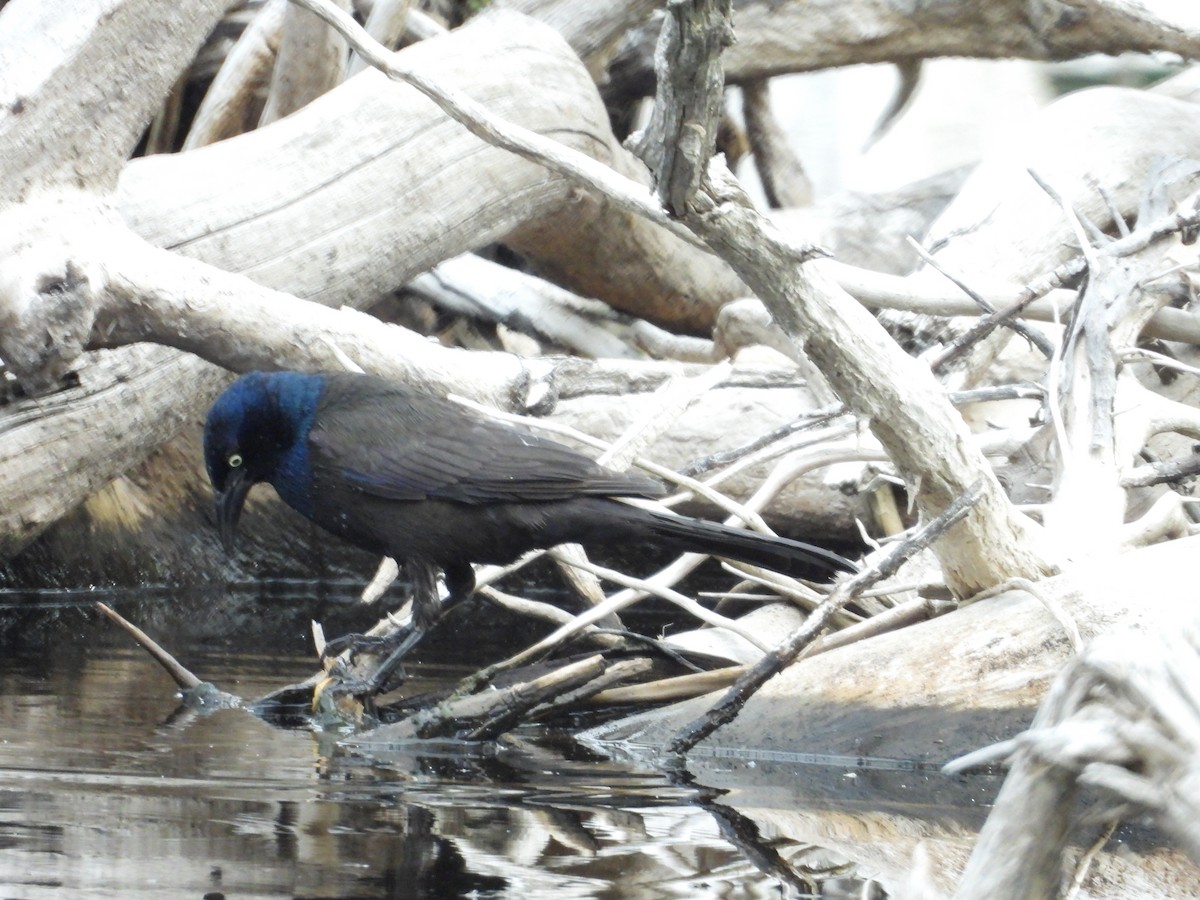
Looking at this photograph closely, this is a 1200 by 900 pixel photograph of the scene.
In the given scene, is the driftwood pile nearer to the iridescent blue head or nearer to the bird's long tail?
the bird's long tail

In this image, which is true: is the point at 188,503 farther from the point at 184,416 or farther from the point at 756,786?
the point at 756,786

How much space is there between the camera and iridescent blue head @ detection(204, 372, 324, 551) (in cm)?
462

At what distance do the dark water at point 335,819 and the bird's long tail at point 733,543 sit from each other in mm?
650

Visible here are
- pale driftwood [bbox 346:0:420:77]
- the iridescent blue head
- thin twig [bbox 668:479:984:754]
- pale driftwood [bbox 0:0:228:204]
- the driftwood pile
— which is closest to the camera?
the driftwood pile

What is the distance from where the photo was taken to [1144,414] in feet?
16.7

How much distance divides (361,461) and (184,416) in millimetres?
1401

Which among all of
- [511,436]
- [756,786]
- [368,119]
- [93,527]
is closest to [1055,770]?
[756,786]

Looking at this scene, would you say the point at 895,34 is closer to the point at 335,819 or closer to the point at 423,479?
the point at 423,479

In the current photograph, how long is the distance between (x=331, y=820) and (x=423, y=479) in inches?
65.3

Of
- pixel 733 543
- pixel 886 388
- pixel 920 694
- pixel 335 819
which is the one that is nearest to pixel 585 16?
pixel 733 543

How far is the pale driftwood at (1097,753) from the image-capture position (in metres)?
1.64

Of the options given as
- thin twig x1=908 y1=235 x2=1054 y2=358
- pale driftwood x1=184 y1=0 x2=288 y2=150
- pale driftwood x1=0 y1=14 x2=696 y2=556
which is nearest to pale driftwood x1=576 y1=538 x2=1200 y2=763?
thin twig x1=908 y1=235 x2=1054 y2=358

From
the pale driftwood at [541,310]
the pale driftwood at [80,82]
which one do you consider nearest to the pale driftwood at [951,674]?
the pale driftwood at [80,82]

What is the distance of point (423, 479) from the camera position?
14.8 feet
